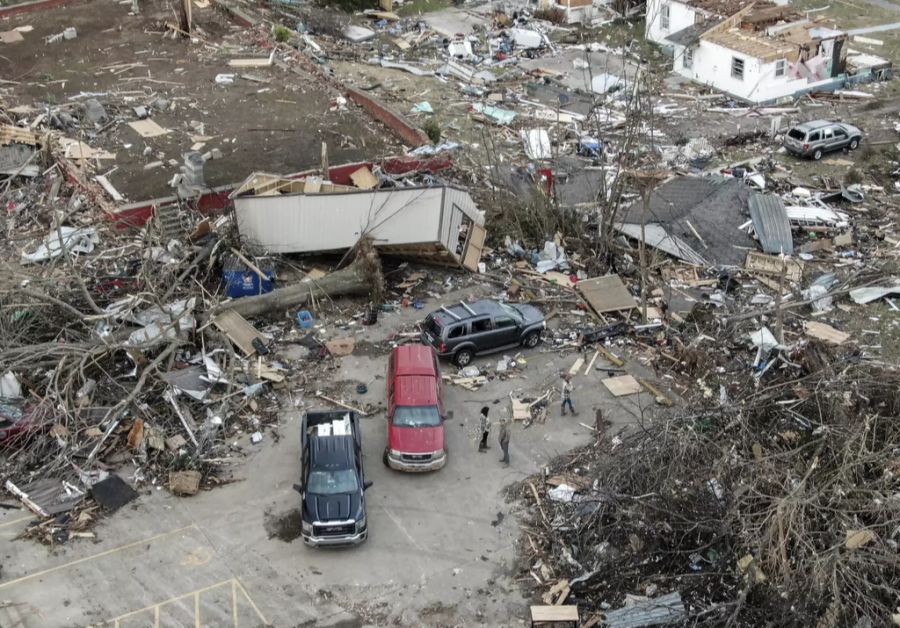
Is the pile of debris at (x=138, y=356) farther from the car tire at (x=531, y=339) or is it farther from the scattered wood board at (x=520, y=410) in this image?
the scattered wood board at (x=520, y=410)

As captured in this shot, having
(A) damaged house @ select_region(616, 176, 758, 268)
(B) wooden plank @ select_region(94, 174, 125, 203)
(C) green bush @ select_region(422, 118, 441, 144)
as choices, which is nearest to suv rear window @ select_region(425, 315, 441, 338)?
(A) damaged house @ select_region(616, 176, 758, 268)

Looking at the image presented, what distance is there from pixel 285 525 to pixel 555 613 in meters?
4.38

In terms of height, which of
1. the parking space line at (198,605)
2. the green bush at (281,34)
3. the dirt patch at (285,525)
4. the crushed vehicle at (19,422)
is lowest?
the dirt patch at (285,525)

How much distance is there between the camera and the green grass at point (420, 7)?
39469mm

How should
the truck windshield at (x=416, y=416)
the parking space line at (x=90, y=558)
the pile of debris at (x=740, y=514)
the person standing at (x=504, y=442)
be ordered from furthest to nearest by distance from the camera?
the truck windshield at (x=416, y=416), the person standing at (x=504, y=442), the parking space line at (x=90, y=558), the pile of debris at (x=740, y=514)

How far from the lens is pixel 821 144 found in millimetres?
27312

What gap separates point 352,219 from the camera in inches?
794

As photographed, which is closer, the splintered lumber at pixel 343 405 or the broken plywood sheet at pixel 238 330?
the splintered lumber at pixel 343 405

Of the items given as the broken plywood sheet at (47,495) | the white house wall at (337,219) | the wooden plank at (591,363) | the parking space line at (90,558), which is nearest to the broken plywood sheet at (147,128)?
the white house wall at (337,219)

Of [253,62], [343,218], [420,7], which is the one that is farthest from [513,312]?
[420,7]

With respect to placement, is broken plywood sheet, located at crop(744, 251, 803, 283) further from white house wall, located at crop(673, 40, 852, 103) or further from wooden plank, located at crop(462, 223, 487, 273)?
white house wall, located at crop(673, 40, 852, 103)

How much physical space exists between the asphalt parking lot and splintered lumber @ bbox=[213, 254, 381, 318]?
3645 mm

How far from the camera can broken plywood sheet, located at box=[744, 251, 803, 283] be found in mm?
21312

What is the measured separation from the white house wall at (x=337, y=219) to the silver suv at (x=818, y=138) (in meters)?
12.8
